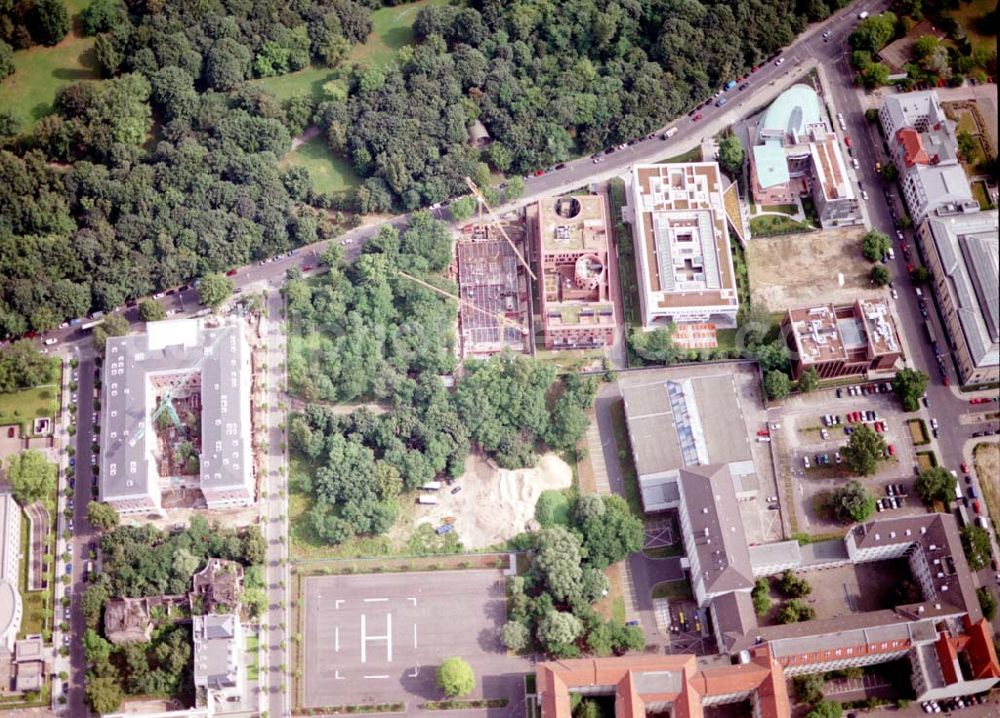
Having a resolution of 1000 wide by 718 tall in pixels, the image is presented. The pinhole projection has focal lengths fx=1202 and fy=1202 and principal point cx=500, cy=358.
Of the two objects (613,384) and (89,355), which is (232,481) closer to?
(89,355)

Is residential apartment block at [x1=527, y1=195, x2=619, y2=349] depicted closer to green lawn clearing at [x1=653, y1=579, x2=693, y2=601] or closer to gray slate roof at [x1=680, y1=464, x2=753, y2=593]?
gray slate roof at [x1=680, y1=464, x2=753, y2=593]

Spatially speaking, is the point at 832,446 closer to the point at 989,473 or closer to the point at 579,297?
the point at 989,473

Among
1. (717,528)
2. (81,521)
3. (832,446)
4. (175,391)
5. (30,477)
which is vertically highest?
(175,391)

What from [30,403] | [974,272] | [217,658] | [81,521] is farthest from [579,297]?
[30,403]

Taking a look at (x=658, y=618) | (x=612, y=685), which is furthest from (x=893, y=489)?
(x=612, y=685)

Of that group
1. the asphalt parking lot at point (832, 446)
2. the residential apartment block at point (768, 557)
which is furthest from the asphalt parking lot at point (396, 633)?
the asphalt parking lot at point (832, 446)

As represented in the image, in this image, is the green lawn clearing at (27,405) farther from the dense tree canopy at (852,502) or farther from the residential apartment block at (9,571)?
the dense tree canopy at (852,502)
